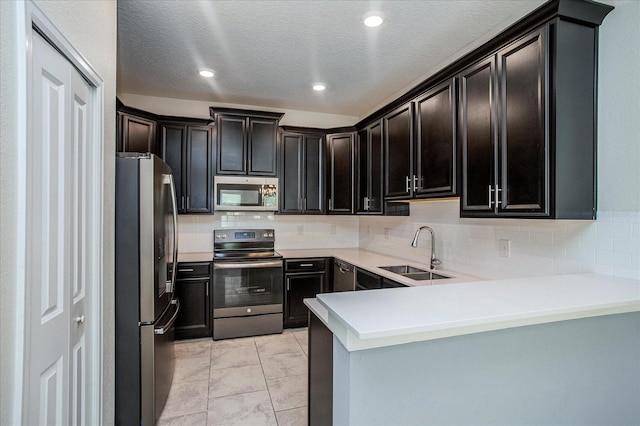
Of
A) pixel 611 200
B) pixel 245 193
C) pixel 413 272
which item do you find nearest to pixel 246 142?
pixel 245 193

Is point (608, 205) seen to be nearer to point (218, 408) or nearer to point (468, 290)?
point (468, 290)

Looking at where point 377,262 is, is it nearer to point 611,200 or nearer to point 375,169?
point 375,169

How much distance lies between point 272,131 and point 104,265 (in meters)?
2.56

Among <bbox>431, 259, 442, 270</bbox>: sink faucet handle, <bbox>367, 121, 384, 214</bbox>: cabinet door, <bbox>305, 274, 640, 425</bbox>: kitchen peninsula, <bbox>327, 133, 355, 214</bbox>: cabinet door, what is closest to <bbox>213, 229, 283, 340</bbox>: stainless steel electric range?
<bbox>327, 133, 355, 214</bbox>: cabinet door

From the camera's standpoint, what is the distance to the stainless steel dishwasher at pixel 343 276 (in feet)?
11.2

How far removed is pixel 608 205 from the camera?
1.73 m

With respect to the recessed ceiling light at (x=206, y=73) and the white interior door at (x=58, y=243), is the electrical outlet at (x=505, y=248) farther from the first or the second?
the recessed ceiling light at (x=206, y=73)

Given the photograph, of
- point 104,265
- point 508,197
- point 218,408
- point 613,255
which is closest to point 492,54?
point 508,197

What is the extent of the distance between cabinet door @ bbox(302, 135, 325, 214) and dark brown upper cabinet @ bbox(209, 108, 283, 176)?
1.28 feet

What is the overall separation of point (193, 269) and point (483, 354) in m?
2.85

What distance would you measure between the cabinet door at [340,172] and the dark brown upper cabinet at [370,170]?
114 millimetres

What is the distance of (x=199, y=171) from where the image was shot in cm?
370

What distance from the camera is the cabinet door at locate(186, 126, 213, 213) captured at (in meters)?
3.66

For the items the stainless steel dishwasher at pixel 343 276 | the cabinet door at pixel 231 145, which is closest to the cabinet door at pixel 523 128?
the stainless steel dishwasher at pixel 343 276
